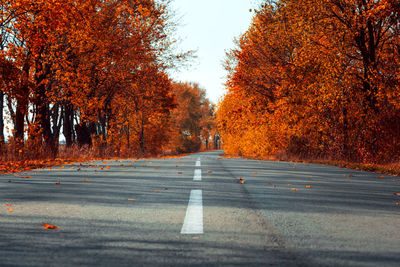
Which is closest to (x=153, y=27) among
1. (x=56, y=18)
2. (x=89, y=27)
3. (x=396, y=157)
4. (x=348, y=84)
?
(x=89, y=27)

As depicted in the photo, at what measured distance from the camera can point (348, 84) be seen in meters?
18.7

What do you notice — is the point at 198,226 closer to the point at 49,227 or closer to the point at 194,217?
the point at 194,217

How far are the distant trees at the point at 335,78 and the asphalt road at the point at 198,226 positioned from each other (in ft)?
34.0

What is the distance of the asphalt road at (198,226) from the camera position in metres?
3.54

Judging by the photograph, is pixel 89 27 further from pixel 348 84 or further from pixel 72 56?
pixel 348 84

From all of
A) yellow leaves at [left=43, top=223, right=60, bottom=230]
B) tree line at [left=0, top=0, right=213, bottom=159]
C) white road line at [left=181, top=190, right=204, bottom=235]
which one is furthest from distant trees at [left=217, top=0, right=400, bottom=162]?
yellow leaves at [left=43, top=223, right=60, bottom=230]

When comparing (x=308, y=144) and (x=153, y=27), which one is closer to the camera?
(x=308, y=144)

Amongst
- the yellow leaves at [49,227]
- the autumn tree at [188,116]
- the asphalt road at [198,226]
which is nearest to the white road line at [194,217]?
the asphalt road at [198,226]

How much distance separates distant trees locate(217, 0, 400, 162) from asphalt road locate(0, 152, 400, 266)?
1037cm

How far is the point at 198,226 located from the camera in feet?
15.3

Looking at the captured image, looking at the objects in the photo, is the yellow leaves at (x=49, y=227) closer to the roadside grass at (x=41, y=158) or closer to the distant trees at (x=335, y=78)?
the roadside grass at (x=41, y=158)

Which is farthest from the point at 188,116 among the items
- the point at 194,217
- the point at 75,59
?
the point at 194,217

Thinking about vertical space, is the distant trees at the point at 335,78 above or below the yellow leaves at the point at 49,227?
above

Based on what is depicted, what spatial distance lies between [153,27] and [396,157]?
53.0 feet
